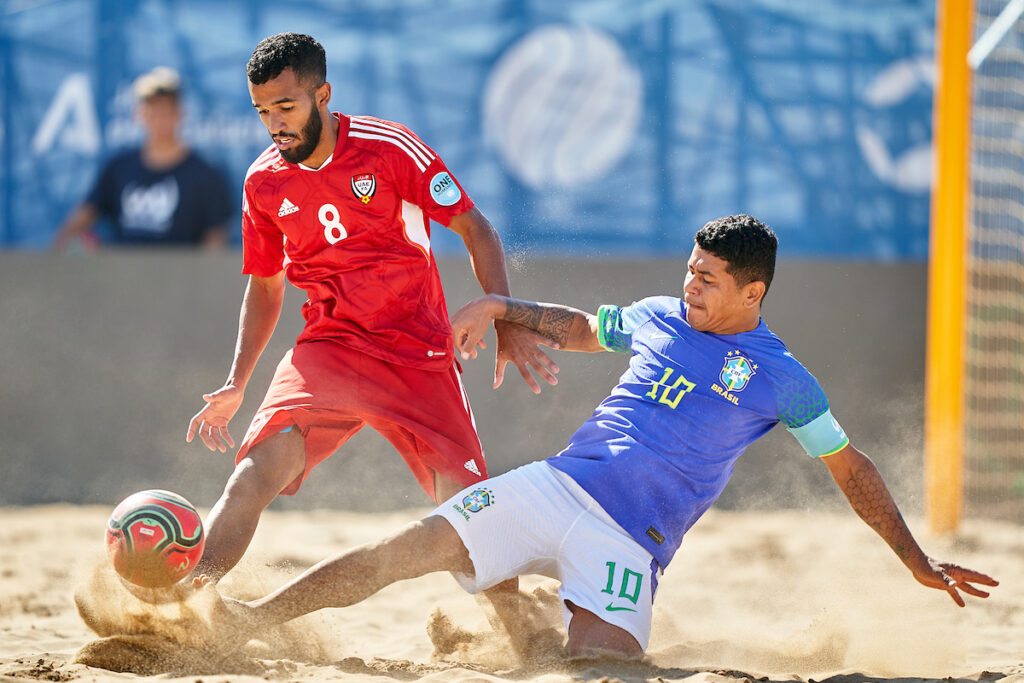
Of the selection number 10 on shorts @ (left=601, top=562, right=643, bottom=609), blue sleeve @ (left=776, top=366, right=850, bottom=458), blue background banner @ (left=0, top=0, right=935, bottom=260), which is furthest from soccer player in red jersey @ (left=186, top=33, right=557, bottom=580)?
blue background banner @ (left=0, top=0, right=935, bottom=260)

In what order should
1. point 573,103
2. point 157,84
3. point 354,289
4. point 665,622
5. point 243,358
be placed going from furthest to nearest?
point 157,84 → point 573,103 → point 665,622 → point 243,358 → point 354,289

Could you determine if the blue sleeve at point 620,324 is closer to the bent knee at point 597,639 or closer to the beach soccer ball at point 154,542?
the bent knee at point 597,639

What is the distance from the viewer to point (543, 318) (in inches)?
161

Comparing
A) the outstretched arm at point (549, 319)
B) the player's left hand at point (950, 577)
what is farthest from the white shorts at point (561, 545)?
the player's left hand at point (950, 577)

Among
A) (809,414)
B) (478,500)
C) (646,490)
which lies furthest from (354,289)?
(809,414)

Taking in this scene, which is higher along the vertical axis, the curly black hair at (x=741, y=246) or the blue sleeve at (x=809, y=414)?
the curly black hair at (x=741, y=246)

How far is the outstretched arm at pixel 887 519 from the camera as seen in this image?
356 centimetres

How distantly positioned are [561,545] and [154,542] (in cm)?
129

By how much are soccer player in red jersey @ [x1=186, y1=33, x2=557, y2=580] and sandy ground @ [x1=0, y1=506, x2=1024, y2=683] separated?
1.91 ft

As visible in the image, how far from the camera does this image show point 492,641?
389cm

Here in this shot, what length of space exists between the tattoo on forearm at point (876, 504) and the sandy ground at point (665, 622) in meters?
0.47

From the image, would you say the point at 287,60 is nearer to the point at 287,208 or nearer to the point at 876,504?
the point at 287,208

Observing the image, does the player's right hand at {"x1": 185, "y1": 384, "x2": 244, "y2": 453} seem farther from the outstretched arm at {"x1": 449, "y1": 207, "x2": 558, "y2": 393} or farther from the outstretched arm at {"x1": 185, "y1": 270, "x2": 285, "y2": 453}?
the outstretched arm at {"x1": 449, "y1": 207, "x2": 558, "y2": 393}

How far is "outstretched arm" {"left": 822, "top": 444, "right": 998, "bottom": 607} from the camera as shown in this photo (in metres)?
3.56
